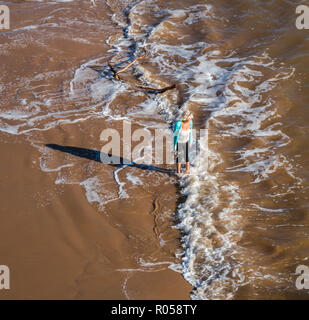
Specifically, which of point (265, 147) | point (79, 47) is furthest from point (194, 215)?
point (79, 47)

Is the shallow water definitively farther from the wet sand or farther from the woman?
the woman

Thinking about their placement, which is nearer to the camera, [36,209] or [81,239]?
[81,239]

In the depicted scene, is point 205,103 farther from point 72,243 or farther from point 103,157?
point 72,243

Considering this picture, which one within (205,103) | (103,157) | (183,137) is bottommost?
(103,157)

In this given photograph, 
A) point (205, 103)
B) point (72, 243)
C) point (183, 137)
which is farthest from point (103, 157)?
point (205, 103)
